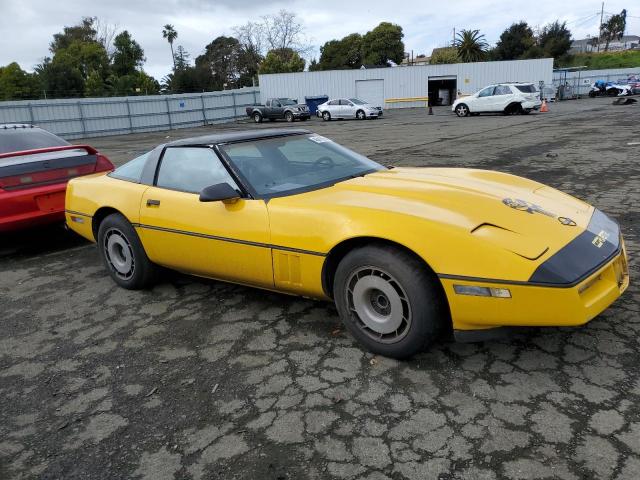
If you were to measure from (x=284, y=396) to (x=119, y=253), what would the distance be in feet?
7.85

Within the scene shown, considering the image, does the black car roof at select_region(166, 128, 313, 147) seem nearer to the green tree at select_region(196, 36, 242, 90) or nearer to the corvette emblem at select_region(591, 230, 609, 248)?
the corvette emblem at select_region(591, 230, 609, 248)

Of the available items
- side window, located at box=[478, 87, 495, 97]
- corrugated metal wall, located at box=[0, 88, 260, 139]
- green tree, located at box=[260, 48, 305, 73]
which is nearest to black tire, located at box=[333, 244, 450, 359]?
side window, located at box=[478, 87, 495, 97]

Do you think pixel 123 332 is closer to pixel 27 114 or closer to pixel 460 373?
pixel 460 373

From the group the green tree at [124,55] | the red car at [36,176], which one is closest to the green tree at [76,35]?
the green tree at [124,55]

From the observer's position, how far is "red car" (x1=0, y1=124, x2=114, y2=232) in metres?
5.19

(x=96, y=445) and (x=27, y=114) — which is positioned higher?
(x=27, y=114)

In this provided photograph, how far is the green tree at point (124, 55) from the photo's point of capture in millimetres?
59594

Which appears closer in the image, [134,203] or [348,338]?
[348,338]

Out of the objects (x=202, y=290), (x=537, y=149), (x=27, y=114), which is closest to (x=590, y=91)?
(x=537, y=149)

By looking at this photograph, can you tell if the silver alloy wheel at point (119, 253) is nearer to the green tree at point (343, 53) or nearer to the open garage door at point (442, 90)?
the open garage door at point (442, 90)

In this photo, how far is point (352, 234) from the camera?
2.83 metres

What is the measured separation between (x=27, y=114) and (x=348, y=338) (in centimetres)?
2655

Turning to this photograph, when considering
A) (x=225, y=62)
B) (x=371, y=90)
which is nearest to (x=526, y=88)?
(x=371, y=90)

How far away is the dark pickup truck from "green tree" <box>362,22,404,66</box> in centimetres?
3926
